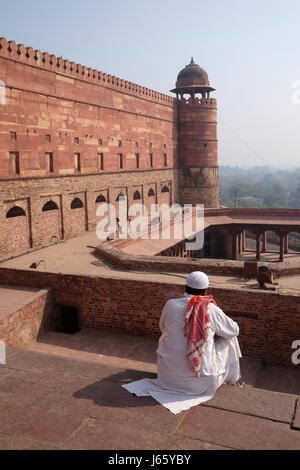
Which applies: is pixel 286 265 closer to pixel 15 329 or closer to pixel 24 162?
pixel 15 329

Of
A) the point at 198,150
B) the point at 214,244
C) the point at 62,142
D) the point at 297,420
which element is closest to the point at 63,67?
the point at 62,142

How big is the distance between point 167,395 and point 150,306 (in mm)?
5939

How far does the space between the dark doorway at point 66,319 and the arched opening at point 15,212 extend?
4590mm

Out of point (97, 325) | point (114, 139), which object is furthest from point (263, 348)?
point (114, 139)

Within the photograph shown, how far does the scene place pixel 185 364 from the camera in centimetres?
346

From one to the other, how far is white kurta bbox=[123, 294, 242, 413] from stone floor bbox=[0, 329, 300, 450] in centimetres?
11

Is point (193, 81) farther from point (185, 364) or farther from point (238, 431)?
point (238, 431)

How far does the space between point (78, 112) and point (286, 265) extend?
10.6 meters

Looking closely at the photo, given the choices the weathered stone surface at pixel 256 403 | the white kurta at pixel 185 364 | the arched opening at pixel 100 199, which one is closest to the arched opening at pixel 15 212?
the arched opening at pixel 100 199

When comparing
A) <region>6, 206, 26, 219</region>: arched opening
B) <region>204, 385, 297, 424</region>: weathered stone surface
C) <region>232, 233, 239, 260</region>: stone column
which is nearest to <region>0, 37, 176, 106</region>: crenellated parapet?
<region>6, 206, 26, 219</region>: arched opening

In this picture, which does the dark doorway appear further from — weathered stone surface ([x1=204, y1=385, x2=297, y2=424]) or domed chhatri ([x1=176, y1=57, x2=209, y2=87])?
domed chhatri ([x1=176, y1=57, x2=209, y2=87])

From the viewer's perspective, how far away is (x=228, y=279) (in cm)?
971

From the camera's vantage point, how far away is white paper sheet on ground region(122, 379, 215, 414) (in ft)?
10.1
